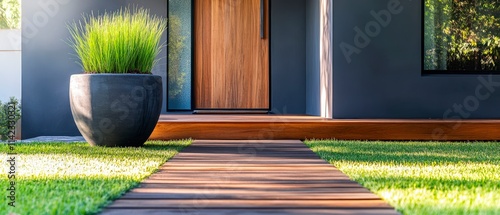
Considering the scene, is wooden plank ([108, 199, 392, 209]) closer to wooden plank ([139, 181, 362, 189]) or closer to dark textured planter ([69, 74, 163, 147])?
wooden plank ([139, 181, 362, 189])

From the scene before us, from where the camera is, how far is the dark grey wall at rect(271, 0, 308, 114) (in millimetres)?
6652

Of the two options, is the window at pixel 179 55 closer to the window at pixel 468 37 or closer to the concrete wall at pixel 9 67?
the window at pixel 468 37

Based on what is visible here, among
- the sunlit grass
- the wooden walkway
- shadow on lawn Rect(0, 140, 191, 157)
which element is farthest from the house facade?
the wooden walkway

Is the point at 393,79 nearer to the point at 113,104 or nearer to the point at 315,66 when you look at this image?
the point at 315,66

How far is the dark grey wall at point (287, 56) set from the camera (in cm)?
665

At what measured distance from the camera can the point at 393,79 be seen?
5.15 meters

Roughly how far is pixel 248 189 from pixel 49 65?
15.6 feet

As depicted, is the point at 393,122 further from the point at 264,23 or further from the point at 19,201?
the point at 19,201

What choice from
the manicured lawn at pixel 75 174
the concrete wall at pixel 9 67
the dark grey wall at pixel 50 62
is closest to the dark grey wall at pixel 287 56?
the dark grey wall at pixel 50 62

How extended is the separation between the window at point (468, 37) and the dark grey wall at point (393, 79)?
→ 0.59 ft

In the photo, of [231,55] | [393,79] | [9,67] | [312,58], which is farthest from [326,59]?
[9,67]

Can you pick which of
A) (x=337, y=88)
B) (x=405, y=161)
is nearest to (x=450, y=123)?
(x=337, y=88)

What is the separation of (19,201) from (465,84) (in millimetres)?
4207

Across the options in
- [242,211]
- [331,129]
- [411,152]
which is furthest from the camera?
[331,129]
